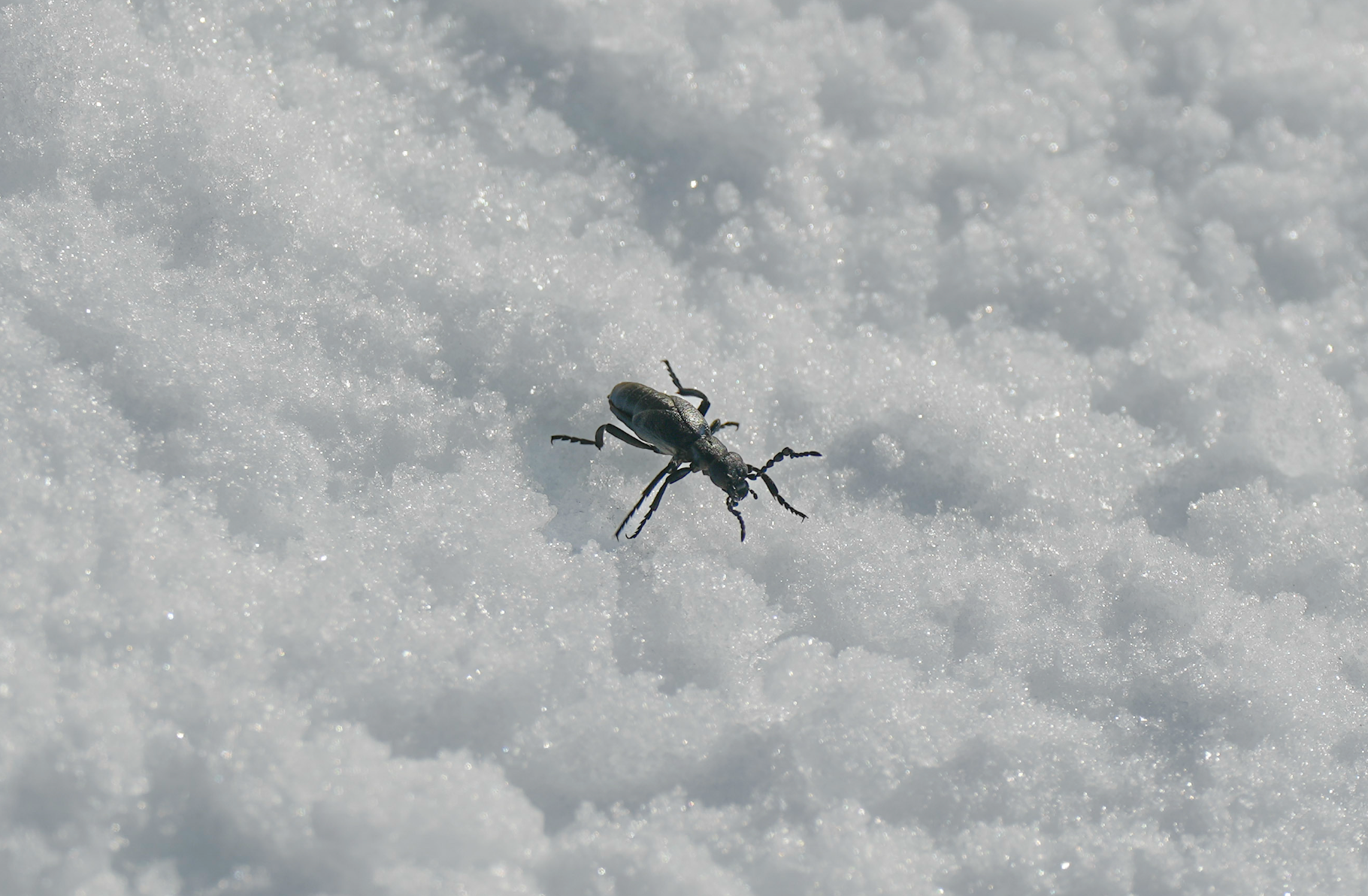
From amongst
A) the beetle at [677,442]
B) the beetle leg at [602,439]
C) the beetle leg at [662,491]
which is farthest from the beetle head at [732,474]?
the beetle leg at [602,439]

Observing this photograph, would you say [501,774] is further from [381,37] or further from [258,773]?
[381,37]

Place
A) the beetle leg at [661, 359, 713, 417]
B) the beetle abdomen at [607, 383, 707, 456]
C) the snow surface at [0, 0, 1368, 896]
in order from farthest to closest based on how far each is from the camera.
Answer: the beetle leg at [661, 359, 713, 417] → the beetle abdomen at [607, 383, 707, 456] → the snow surface at [0, 0, 1368, 896]

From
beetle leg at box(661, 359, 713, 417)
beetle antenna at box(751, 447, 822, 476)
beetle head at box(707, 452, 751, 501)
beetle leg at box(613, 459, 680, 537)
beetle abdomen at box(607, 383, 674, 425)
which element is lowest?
beetle leg at box(613, 459, 680, 537)

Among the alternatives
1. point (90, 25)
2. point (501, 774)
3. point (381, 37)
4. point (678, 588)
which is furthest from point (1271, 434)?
point (90, 25)

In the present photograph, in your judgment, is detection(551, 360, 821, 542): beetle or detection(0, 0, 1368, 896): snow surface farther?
detection(551, 360, 821, 542): beetle

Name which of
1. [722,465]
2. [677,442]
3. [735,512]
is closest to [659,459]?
[677,442]

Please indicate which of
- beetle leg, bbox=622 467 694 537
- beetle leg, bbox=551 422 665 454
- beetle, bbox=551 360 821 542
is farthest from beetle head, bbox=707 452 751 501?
beetle leg, bbox=551 422 665 454

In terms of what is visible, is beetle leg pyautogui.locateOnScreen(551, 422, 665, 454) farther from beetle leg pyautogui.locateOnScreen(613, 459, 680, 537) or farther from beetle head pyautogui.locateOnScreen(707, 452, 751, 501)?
beetle head pyautogui.locateOnScreen(707, 452, 751, 501)

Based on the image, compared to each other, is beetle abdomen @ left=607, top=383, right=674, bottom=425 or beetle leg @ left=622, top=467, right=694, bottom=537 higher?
beetle abdomen @ left=607, top=383, right=674, bottom=425

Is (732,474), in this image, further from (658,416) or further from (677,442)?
(658,416)
